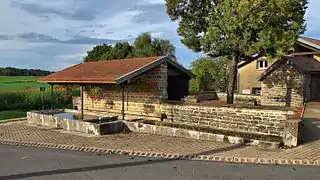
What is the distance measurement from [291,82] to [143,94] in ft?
38.7

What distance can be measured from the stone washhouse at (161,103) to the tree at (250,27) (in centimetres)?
291

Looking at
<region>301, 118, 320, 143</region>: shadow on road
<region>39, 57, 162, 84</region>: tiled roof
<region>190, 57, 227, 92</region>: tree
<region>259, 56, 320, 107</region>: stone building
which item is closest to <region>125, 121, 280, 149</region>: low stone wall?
<region>301, 118, 320, 143</region>: shadow on road

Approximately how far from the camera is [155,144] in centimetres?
1230

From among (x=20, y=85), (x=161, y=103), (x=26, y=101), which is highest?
(x=20, y=85)

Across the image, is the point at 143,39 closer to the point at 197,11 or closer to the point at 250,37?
the point at 197,11

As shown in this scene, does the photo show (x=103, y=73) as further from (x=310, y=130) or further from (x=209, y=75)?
(x=209, y=75)

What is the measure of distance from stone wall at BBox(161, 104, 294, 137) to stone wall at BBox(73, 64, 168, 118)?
1.02 m

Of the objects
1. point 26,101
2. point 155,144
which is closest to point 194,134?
point 155,144

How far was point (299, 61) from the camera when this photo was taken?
26.5 m

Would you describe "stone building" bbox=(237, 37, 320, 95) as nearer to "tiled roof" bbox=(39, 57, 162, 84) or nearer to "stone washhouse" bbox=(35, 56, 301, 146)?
"stone washhouse" bbox=(35, 56, 301, 146)

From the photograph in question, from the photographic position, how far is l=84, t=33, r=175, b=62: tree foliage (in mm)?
48028

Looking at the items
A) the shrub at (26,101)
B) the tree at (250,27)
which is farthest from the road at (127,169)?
the shrub at (26,101)

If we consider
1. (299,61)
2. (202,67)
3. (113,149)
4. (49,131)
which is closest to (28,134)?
(49,131)

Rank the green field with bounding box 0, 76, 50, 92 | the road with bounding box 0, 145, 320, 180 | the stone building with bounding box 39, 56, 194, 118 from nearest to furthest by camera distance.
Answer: the road with bounding box 0, 145, 320, 180
the stone building with bounding box 39, 56, 194, 118
the green field with bounding box 0, 76, 50, 92
